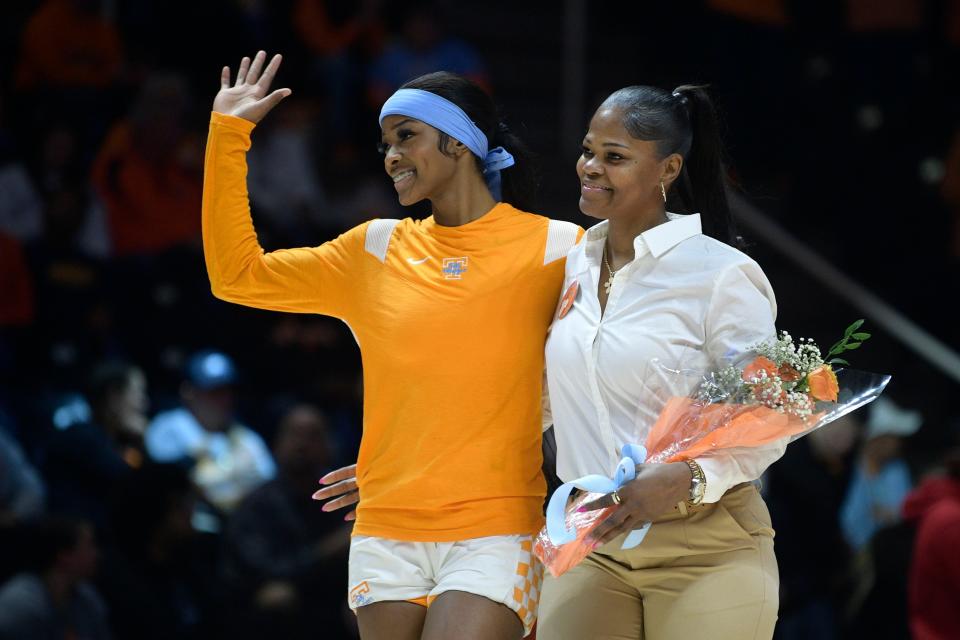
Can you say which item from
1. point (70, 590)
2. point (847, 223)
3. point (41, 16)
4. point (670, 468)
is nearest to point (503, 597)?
point (670, 468)

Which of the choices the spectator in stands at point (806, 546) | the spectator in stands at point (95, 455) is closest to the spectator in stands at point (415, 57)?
the spectator in stands at point (95, 455)

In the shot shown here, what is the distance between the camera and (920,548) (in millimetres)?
6414

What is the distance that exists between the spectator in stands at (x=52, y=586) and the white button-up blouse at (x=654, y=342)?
2.99 m

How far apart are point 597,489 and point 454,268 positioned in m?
0.70

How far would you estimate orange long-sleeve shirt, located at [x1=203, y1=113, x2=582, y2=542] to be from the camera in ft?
11.8

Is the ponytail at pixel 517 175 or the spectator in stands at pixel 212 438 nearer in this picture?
the ponytail at pixel 517 175

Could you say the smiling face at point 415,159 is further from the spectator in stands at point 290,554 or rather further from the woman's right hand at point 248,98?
the spectator in stands at point 290,554

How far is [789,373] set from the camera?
340cm

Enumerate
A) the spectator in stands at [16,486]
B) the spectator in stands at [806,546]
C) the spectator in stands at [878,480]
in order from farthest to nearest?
1. the spectator in stands at [878,480]
2. the spectator in stands at [806,546]
3. the spectator in stands at [16,486]

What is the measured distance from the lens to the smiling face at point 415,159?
3742 mm

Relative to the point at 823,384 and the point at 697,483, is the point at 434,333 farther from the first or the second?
the point at 823,384

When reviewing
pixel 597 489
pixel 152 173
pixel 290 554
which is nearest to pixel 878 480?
pixel 290 554

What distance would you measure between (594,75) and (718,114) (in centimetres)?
597

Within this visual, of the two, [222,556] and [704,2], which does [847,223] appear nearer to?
[704,2]
